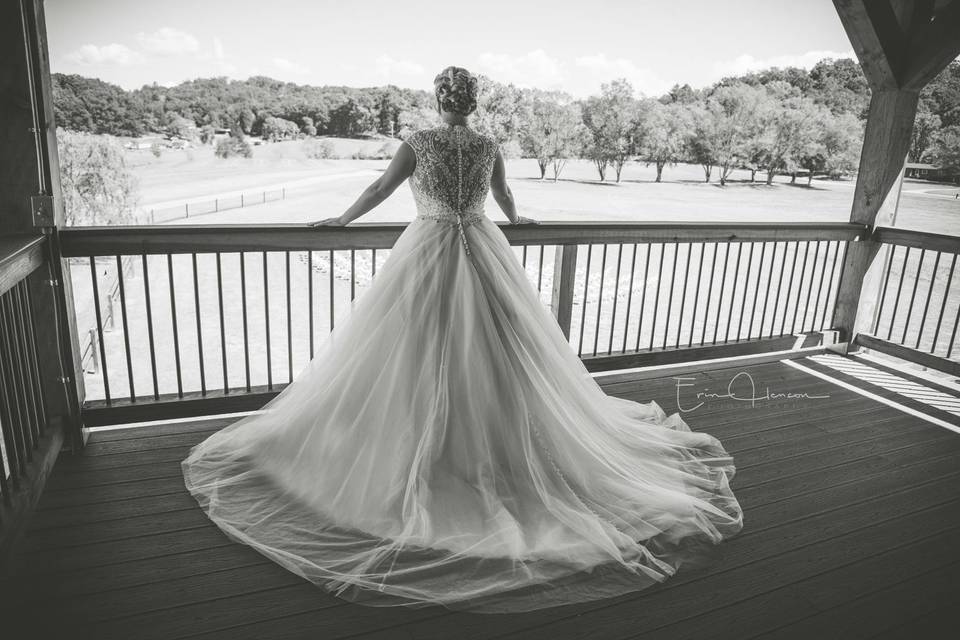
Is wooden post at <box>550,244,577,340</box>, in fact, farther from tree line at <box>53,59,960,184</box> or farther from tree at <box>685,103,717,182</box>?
tree at <box>685,103,717,182</box>

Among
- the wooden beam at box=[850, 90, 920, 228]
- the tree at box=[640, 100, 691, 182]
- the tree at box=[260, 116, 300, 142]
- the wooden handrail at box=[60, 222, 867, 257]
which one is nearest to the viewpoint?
the wooden handrail at box=[60, 222, 867, 257]

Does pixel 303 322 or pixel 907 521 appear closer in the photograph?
pixel 907 521

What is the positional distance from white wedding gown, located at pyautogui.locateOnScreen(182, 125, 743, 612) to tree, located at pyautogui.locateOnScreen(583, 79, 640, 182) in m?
3.80

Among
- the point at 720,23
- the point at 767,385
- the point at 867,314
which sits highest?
the point at 720,23

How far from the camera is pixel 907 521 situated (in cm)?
243

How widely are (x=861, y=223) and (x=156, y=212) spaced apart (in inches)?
332

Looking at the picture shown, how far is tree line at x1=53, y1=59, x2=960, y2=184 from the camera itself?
4680 millimetres

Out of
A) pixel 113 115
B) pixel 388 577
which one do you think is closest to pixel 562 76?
pixel 113 115

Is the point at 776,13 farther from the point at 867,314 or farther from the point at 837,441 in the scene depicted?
the point at 837,441

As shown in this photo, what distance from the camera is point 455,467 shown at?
220cm

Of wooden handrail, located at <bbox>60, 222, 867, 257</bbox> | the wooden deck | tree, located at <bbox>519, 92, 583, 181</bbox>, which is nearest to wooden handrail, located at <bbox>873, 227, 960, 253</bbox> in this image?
wooden handrail, located at <bbox>60, 222, 867, 257</bbox>

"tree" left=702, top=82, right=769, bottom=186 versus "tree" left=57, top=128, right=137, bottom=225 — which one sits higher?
"tree" left=702, top=82, right=769, bottom=186

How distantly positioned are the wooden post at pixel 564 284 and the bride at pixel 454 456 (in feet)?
3.67

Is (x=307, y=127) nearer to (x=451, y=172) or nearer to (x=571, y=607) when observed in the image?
(x=451, y=172)
